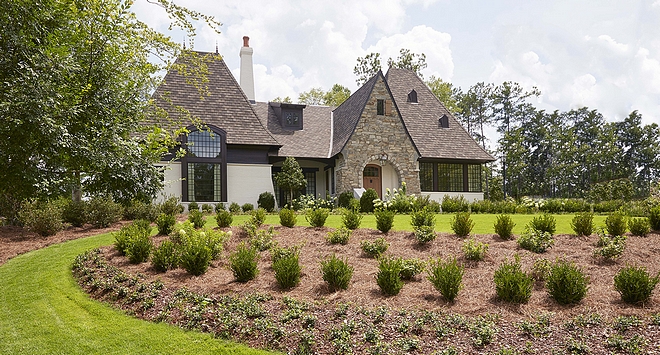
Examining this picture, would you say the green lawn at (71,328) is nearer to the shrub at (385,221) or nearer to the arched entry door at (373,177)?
the shrub at (385,221)

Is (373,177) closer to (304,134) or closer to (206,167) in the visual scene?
(304,134)

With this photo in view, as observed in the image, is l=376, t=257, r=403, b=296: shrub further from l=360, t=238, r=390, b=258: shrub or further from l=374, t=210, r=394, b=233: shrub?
l=374, t=210, r=394, b=233: shrub

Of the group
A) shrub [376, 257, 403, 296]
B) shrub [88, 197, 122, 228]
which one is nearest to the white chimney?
shrub [88, 197, 122, 228]

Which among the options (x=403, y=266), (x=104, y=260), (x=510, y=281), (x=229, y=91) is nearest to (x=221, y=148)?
(x=229, y=91)

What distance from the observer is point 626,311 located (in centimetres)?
560

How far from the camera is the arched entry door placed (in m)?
23.1

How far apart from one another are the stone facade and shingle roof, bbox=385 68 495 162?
4.04 ft

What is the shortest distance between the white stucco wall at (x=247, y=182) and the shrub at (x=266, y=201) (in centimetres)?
49

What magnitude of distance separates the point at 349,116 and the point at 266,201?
22.2ft

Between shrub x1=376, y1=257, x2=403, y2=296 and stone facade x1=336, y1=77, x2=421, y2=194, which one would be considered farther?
stone facade x1=336, y1=77, x2=421, y2=194

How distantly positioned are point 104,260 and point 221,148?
39.7 ft

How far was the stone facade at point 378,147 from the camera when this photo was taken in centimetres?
2194

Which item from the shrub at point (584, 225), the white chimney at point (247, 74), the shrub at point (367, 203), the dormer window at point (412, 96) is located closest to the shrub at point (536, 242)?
the shrub at point (584, 225)

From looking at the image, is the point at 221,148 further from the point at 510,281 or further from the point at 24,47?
the point at 510,281
